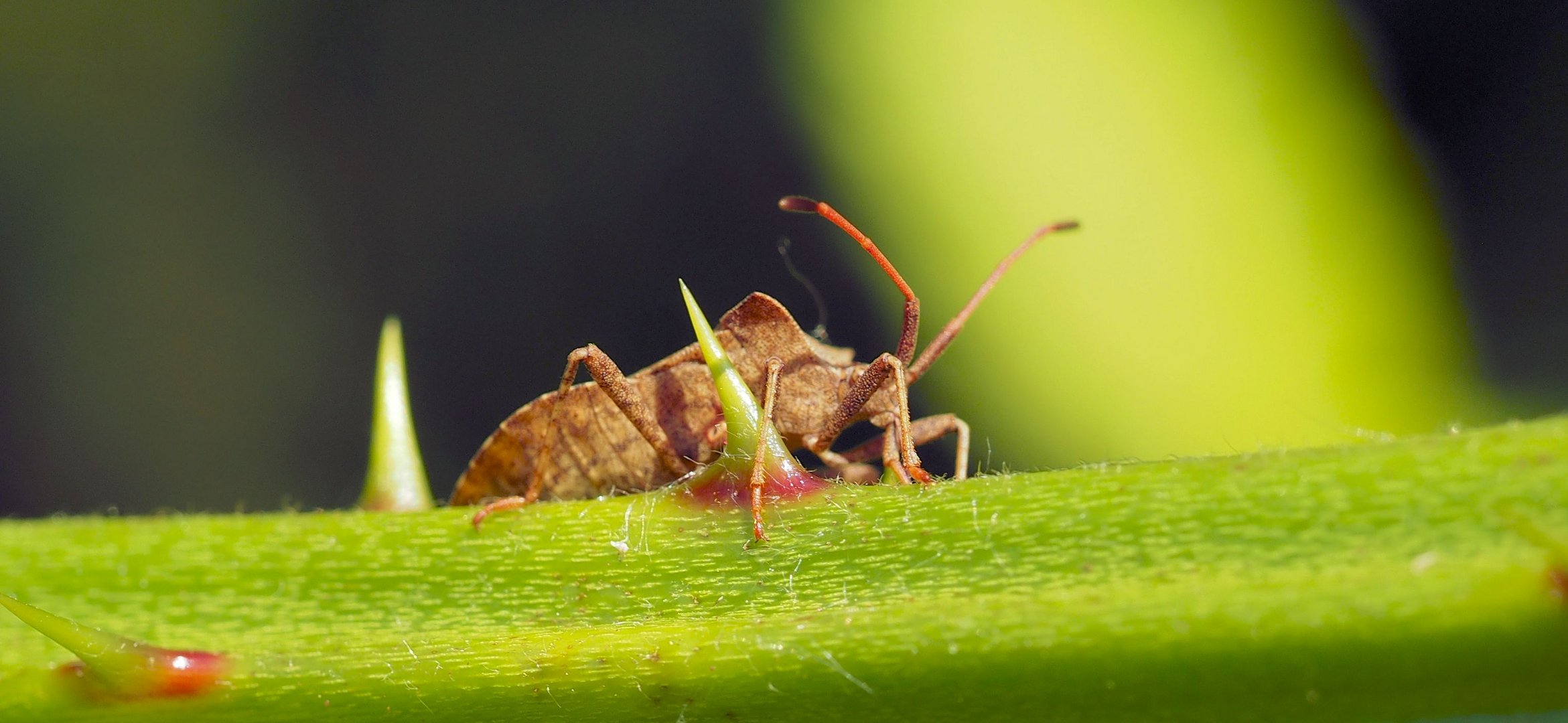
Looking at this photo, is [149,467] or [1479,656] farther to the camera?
[149,467]

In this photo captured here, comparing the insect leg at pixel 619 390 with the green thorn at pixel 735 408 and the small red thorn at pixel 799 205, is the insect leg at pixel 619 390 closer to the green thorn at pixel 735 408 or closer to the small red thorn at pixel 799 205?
the small red thorn at pixel 799 205

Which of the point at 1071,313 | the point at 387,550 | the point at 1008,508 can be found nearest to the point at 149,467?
the point at 387,550

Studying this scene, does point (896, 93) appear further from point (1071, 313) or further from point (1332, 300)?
point (1332, 300)

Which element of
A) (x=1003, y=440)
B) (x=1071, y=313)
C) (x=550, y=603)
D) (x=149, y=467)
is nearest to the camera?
(x=550, y=603)

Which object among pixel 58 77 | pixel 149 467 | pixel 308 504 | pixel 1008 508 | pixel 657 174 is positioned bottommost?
pixel 308 504

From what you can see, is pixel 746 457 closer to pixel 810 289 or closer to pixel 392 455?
pixel 392 455

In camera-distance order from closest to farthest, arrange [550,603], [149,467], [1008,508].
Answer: [1008,508] → [550,603] → [149,467]
